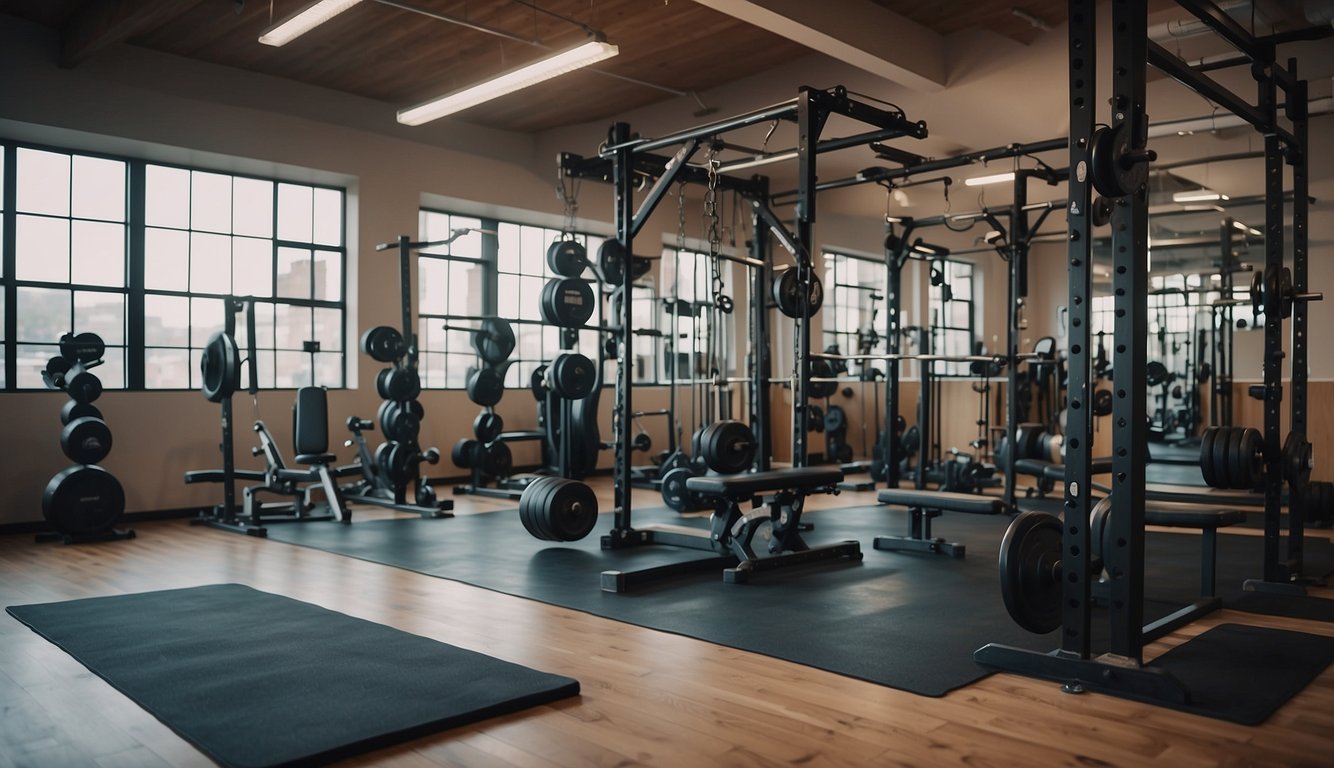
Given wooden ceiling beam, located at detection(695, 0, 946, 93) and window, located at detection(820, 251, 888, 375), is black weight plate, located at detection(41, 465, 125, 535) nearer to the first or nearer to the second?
wooden ceiling beam, located at detection(695, 0, 946, 93)

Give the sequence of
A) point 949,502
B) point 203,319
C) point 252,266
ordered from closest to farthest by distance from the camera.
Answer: point 949,502
point 203,319
point 252,266

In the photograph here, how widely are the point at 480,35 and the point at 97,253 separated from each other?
2.97m

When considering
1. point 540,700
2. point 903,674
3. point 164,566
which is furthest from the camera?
point 164,566

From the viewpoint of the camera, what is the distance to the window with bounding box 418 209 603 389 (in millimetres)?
8680

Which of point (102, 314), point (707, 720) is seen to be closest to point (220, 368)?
point (102, 314)

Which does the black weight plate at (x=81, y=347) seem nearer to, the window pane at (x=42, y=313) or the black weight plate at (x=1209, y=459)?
the window pane at (x=42, y=313)

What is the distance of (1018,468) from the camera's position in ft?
23.7

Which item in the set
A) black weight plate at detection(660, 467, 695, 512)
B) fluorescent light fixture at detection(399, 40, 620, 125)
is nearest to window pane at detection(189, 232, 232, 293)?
fluorescent light fixture at detection(399, 40, 620, 125)

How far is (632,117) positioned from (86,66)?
396 centimetres

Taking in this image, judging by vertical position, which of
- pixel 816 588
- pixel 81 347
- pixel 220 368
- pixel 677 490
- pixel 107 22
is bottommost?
pixel 816 588

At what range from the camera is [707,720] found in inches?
95.7

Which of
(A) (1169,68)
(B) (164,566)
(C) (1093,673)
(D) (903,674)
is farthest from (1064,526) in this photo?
(B) (164,566)

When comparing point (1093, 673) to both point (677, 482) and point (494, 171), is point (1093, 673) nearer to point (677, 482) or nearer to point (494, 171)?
point (677, 482)

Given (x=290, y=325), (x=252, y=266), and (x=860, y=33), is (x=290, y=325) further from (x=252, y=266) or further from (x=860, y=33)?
(x=860, y=33)
